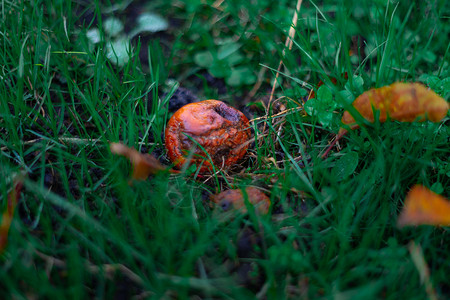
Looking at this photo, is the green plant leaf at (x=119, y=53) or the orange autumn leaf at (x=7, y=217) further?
the green plant leaf at (x=119, y=53)

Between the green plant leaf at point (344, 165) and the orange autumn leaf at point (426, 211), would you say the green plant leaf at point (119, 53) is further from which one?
the orange autumn leaf at point (426, 211)

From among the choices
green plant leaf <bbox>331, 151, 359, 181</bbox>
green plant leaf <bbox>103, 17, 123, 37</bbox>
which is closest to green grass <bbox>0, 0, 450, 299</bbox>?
green plant leaf <bbox>331, 151, 359, 181</bbox>

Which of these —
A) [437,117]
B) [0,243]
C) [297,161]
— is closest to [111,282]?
[0,243]

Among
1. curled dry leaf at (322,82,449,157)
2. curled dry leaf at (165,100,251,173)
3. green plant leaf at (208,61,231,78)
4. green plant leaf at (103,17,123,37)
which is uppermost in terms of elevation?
curled dry leaf at (322,82,449,157)

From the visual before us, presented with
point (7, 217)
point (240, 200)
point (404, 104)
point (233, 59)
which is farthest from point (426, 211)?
point (233, 59)

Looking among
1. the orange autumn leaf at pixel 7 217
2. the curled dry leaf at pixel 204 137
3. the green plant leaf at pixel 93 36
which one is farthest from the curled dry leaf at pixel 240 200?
the green plant leaf at pixel 93 36

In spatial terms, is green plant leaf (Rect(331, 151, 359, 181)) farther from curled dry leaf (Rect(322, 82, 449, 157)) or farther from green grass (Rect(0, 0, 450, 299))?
curled dry leaf (Rect(322, 82, 449, 157))

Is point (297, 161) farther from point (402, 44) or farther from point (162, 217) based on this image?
point (402, 44)
